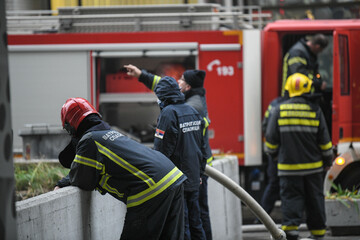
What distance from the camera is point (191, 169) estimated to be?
219 inches

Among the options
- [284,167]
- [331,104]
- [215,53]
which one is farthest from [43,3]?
[284,167]

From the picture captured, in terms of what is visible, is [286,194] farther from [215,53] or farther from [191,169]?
[215,53]

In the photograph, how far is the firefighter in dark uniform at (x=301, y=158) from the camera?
7.12 meters

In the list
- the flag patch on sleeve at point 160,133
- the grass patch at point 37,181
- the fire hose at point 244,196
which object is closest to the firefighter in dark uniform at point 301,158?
the fire hose at point 244,196

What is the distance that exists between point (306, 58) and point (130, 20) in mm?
2747

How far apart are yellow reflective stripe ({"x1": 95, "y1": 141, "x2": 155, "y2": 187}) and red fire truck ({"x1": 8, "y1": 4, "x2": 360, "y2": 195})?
18.3 ft

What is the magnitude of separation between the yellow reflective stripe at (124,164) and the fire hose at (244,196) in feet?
6.94

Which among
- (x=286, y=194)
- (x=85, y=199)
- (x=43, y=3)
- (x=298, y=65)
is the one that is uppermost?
(x=43, y=3)

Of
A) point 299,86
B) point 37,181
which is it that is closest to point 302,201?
point 299,86

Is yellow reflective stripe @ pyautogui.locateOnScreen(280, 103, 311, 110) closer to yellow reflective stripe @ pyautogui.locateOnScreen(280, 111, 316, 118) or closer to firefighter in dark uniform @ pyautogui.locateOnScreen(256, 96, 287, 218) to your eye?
A: yellow reflective stripe @ pyautogui.locateOnScreen(280, 111, 316, 118)

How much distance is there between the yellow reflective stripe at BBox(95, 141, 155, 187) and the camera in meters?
4.00

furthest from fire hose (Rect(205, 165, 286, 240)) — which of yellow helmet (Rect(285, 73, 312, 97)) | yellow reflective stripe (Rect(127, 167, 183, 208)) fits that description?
yellow reflective stripe (Rect(127, 167, 183, 208))

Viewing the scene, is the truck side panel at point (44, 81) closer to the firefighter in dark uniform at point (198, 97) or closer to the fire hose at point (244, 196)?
the firefighter in dark uniform at point (198, 97)

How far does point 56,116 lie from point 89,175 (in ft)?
19.3
